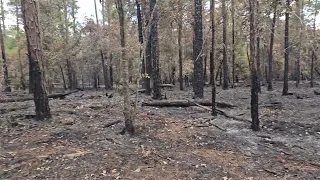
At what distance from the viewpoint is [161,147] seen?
667 cm

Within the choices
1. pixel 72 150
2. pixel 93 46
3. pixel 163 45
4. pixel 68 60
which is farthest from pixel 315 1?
pixel 72 150

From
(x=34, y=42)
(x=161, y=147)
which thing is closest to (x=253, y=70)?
(x=161, y=147)

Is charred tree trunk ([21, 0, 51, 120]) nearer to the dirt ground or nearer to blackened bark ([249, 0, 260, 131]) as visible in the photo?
the dirt ground

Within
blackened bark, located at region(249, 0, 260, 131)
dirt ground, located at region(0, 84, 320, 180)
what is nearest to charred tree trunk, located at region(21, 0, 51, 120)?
dirt ground, located at region(0, 84, 320, 180)

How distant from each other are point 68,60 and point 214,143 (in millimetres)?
26919

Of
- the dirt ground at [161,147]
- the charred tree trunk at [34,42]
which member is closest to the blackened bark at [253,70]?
the dirt ground at [161,147]

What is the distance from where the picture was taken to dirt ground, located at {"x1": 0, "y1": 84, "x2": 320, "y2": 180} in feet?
17.2

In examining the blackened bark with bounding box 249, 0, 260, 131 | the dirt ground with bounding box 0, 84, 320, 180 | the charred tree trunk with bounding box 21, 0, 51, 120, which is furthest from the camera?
the charred tree trunk with bounding box 21, 0, 51, 120

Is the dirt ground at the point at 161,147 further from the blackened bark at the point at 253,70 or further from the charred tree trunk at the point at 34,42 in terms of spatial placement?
the charred tree trunk at the point at 34,42

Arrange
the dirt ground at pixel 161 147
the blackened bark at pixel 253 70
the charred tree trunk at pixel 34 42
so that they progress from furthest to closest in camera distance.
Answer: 1. the charred tree trunk at pixel 34 42
2. the blackened bark at pixel 253 70
3. the dirt ground at pixel 161 147

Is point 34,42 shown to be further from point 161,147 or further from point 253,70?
point 253,70

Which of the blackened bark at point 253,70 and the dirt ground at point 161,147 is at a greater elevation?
the blackened bark at point 253,70

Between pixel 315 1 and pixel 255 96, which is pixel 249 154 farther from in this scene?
pixel 315 1

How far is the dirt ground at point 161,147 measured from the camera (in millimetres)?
5250
